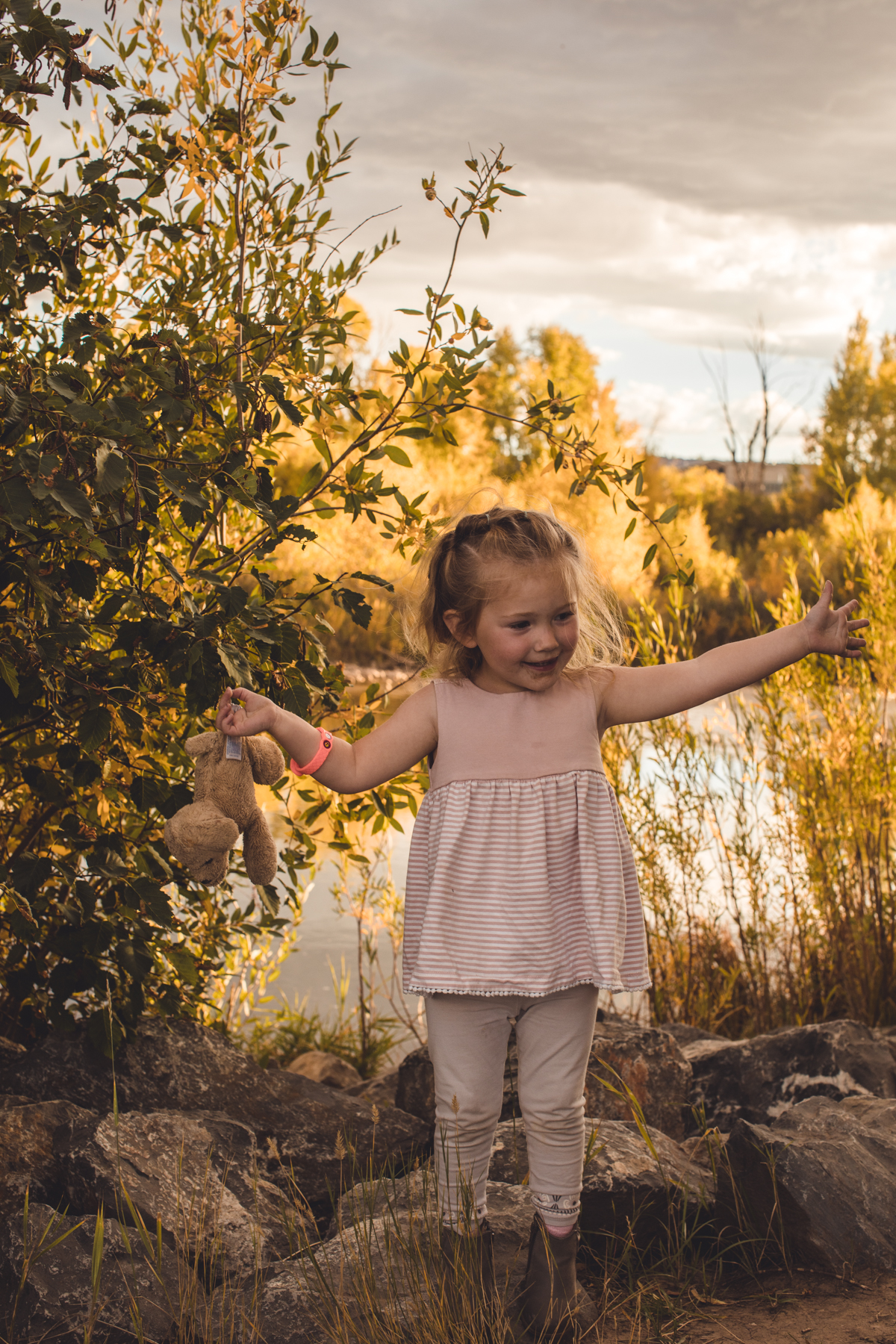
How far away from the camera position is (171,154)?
2498 mm

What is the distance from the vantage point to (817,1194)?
2227 millimetres

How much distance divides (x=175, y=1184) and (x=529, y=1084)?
92 centimetres

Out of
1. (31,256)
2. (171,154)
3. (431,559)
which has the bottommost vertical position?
(431,559)

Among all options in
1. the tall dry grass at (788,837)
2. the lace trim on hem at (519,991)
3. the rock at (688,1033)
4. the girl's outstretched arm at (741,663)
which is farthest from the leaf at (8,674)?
the rock at (688,1033)

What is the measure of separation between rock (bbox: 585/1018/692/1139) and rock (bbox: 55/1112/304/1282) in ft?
3.20

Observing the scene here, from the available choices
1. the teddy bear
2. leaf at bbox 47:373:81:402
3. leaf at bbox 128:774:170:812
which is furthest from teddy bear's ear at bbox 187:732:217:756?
leaf at bbox 47:373:81:402

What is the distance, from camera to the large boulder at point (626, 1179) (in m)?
2.28

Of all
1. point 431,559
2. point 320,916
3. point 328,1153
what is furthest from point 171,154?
point 320,916

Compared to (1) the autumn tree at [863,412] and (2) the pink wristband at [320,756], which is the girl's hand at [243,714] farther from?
(1) the autumn tree at [863,412]

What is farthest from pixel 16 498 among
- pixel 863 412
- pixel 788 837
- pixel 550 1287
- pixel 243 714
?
pixel 863 412

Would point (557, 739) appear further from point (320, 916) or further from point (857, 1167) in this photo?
point (320, 916)

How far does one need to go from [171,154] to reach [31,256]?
1.95 feet

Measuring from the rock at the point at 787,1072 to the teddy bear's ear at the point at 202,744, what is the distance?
2.06m

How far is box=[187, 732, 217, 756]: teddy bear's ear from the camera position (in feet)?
6.33
